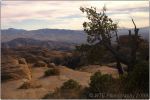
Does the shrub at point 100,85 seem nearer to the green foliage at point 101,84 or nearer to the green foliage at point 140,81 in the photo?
the green foliage at point 101,84

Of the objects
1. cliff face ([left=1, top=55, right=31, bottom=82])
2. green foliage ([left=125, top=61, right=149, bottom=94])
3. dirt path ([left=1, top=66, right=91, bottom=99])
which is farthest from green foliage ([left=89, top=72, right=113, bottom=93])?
cliff face ([left=1, top=55, right=31, bottom=82])

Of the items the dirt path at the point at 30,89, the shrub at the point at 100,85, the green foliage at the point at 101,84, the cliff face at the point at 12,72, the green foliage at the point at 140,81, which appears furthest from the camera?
the cliff face at the point at 12,72

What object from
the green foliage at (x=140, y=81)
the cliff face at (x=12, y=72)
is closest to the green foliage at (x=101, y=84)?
the green foliage at (x=140, y=81)

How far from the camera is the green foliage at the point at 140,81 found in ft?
46.7

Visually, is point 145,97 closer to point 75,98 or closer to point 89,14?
point 75,98

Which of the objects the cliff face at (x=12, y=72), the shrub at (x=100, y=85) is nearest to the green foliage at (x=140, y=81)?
the shrub at (x=100, y=85)

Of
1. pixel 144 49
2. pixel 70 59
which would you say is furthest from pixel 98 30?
pixel 70 59

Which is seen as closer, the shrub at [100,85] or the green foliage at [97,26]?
the shrub at [100,85]

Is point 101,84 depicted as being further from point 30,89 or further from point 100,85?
point 30,89

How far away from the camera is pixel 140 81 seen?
1450cm

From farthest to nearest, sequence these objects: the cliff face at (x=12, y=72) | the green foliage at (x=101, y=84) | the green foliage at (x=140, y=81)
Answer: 1. the cliff face at (x=12, y=72)
2. the green foliage at (x=101, y=84)
3. the green foliage at (x=140, y=81)

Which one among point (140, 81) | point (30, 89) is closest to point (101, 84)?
point (140, 81)

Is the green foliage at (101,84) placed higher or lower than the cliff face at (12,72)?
higher

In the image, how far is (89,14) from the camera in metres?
24.2
